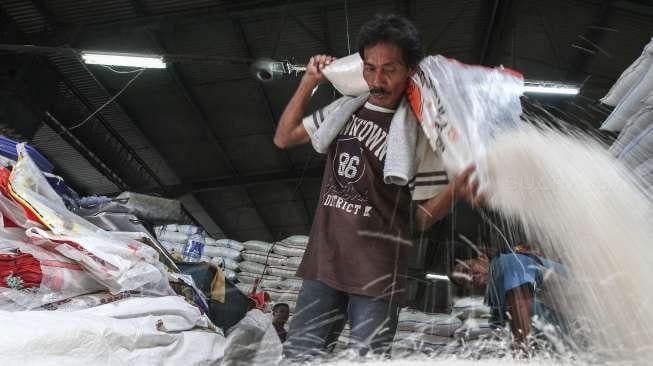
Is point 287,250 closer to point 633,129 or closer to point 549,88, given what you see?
point 633,129

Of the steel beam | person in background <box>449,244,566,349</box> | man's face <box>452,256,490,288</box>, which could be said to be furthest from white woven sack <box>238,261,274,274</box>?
the steel beam

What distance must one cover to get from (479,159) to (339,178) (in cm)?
47

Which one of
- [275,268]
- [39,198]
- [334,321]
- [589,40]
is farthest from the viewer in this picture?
[589,40]

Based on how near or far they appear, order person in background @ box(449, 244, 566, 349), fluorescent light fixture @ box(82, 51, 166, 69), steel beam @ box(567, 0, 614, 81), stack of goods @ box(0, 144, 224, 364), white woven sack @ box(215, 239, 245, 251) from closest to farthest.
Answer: stack of goods @ box(0, 144, 224, 364), person in background @ box(449, 244, 566, 349), white woven sack @ box(215, 239, 245, 251), steel beam @ box(567, 0, 614, 81), fluorescent light fixture @ box(82, 51, 166, 69)

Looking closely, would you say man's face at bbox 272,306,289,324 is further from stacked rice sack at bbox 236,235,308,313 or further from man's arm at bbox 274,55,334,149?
man's arm at bbox 274,55,334,149

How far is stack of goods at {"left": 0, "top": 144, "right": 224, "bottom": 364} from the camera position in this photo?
110 centimetres

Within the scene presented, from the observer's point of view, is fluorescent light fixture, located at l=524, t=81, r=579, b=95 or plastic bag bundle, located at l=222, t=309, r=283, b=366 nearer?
plastic bag bundle, located at l=222, t=309, r=283, b=366

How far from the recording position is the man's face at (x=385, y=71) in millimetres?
1478

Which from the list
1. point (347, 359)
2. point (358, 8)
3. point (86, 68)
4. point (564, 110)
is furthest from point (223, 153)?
point (347, 359)

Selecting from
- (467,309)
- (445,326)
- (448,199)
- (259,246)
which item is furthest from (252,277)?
(448,199)

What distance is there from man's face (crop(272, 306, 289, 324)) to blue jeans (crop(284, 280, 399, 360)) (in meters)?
2.20

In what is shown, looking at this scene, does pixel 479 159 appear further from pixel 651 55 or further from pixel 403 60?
pixel 651 55

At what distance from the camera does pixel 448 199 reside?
1368 millimetres

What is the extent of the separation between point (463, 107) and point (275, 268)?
10.5 ft
